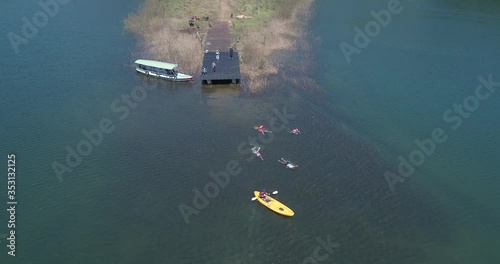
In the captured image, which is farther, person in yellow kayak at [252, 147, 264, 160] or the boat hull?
the boat hull

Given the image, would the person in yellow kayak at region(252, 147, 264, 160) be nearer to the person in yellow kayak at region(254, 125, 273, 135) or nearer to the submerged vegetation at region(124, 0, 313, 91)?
the person in yellow kayak at region(254, 125, 273, 135)

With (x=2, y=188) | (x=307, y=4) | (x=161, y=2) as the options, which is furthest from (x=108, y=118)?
(x=307, y=4)

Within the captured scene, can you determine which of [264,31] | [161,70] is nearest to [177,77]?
[161,70]

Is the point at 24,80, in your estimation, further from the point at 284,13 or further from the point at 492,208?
the point at 492,208

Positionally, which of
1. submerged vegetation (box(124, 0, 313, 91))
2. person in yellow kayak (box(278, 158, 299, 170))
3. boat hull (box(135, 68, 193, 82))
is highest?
submerged vegetation (box(124, 0, 313, 91))

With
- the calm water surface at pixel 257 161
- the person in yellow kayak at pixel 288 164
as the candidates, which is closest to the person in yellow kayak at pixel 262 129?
the calm water surface at pixel 257 161

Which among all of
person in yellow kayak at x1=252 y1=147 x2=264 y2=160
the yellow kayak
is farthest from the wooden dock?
the yellow kayak
